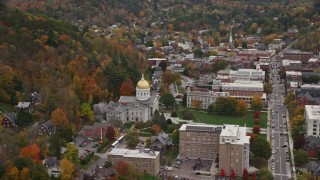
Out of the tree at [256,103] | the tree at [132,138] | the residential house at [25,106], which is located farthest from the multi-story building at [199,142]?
the tree at [256,103]

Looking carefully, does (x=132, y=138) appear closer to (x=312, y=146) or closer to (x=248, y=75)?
(x=312, y=146)

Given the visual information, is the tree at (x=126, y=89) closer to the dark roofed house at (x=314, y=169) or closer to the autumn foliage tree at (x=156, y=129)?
the autumn foliage tree at (x=156, y=129)

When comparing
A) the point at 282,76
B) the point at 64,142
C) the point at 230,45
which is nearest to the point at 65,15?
the point at 230,45

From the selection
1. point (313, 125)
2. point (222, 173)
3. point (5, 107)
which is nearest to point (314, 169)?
point (222, 173)

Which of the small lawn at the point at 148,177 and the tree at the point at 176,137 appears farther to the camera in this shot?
the tree at the point at 176,137

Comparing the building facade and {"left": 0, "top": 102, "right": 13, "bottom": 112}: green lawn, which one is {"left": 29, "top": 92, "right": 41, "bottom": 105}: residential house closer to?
{"left": 0, "top": 102, "right": 13, "bottom": 112}: green lawn

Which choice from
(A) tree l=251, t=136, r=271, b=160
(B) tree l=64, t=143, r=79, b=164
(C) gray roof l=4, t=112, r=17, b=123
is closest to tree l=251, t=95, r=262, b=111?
(A) tree l=251, t=136, r=271, b=160

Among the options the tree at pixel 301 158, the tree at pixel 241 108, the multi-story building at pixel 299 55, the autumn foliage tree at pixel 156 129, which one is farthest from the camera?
the multi-story building at pixel 299 55
